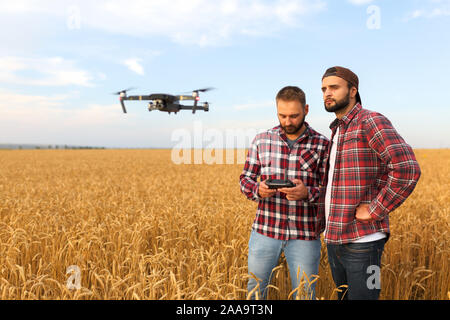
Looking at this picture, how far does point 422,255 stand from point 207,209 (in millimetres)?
4065

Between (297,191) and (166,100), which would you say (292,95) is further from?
(166,100)

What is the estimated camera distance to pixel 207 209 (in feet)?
22.4

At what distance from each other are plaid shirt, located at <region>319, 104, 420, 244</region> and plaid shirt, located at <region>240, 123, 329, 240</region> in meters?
0.26

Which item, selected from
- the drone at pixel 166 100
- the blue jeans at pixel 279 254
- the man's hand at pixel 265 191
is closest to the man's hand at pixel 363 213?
the blue jeans at pixel 279 254

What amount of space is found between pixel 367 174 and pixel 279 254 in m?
1.04

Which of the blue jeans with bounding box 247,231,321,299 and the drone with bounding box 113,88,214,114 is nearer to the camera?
the blue jeans with bounding box 247,231,321,299

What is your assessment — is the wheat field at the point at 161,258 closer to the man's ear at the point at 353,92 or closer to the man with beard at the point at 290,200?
the man with beard at the point at 290,200

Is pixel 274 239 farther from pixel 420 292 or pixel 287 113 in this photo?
pixel 420 292

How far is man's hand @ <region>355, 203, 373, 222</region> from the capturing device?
230 centimetres

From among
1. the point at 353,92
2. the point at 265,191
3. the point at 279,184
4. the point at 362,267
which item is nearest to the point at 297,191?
the point at 279,184

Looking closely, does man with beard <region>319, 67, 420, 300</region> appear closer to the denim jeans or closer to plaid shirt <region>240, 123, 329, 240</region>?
the denim jeans

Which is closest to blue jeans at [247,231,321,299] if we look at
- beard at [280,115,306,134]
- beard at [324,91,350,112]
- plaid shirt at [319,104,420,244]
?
plaid shirt at [319,104,420,244]

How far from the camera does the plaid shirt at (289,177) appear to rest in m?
2.69
